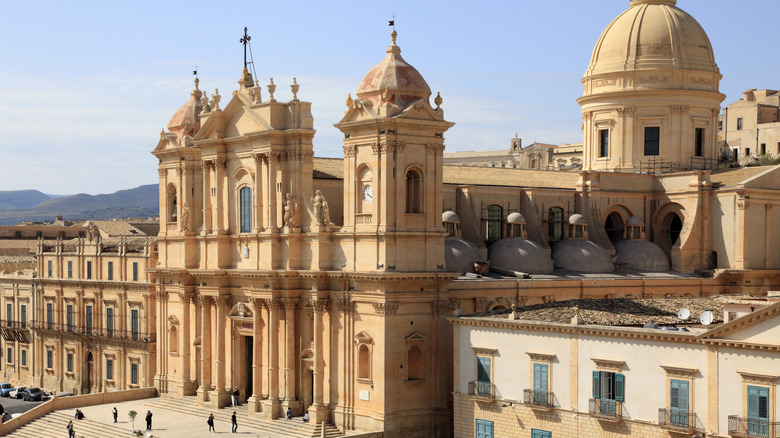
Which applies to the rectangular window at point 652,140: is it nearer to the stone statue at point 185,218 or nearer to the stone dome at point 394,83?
the stone dome at point 394,83

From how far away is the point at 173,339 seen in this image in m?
64.0

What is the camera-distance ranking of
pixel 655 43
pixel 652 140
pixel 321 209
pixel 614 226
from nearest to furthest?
pixel 321 209 < pixel 614 226 < pixel 655 43 < pixel 652 140

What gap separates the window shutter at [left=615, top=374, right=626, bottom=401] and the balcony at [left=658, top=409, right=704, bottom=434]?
176cm

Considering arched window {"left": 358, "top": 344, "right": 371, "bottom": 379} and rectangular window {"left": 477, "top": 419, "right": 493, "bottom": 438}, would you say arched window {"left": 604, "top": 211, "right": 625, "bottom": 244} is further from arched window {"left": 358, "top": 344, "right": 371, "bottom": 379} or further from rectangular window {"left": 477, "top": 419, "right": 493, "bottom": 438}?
rectangular window {"left": 477, "top": 419, "right": 493, "bottom": 438}

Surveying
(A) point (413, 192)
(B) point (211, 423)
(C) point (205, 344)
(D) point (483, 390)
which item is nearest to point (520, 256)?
(A) point (413, 192)

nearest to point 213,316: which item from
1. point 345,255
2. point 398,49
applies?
point 345,255

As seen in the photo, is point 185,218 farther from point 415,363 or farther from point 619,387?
point 619,387

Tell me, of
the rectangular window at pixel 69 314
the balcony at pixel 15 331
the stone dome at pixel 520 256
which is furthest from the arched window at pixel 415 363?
the balcony at pixel 15 331

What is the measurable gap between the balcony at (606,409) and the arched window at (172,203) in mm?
31777

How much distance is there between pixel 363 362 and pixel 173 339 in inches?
712

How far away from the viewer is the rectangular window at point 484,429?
147 ft

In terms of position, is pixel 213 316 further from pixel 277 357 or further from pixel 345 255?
pixel 345 255

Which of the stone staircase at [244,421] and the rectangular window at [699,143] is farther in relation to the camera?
the rectangular window at [699,143]

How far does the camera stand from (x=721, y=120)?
10356 cm
